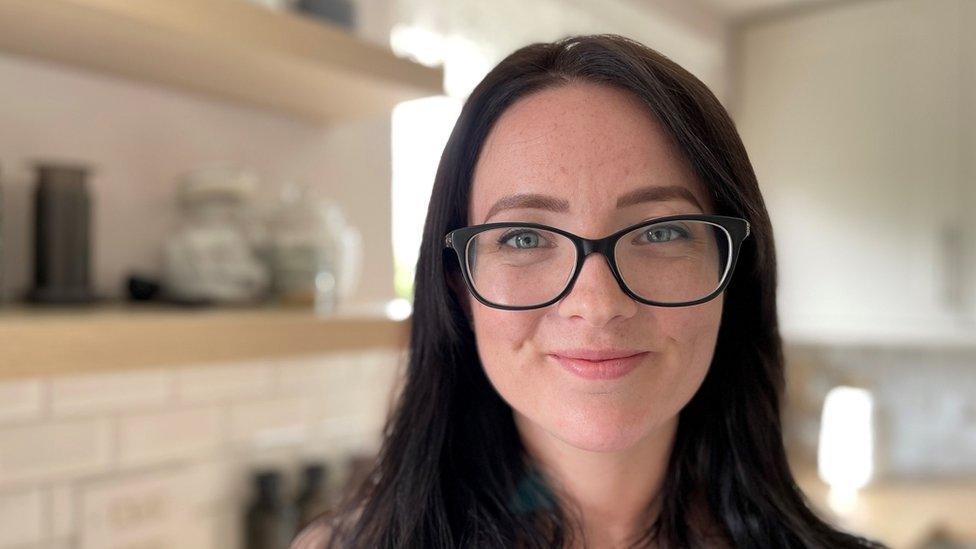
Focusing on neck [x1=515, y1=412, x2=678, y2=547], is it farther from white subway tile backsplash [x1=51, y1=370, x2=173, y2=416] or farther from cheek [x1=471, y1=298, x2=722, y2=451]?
white subway tile backsplash [x1=51, y1=370, x2=173, y2=416]

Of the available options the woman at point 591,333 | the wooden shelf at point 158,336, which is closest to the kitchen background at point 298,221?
the wooden shelf at point 158,336

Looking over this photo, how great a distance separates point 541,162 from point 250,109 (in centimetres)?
78

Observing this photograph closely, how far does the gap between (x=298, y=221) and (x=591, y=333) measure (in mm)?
665

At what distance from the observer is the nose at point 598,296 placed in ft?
1.85

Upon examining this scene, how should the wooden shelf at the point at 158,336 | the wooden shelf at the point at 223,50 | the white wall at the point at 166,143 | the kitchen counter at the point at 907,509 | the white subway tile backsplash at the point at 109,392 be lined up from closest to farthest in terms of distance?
the wooden shelf at the point at 158,336
the wooden shelf at the point at 223,50
the white wall at the point at 166,143
the white subway tile backsplash at the point at 109,392
the kitchen counter at the point at 907,509

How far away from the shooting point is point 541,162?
602 millimetres

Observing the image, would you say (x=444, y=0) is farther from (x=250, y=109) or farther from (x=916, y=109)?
(x=916, y=109)

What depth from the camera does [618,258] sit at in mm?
585

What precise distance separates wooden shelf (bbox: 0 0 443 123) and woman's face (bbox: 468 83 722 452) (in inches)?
16.2

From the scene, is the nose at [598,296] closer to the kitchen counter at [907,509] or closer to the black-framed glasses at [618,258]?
the black-framed glasses at [618,258]

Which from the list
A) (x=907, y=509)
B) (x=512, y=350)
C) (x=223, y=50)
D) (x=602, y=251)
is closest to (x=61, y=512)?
(x=223, y=50)

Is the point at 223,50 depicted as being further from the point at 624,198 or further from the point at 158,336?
the point at 624,198

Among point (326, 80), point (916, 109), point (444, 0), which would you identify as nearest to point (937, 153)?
point (916, 109)

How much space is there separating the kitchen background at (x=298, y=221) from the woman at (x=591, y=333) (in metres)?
0.16
